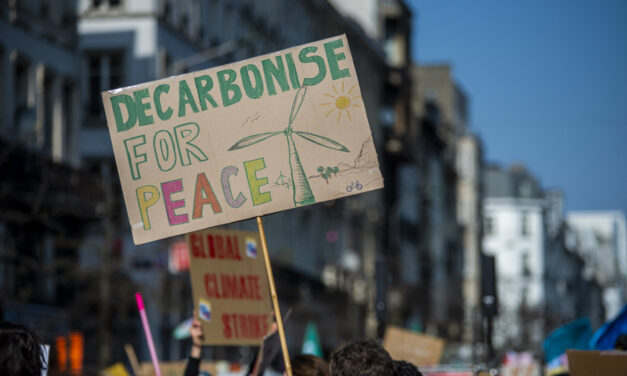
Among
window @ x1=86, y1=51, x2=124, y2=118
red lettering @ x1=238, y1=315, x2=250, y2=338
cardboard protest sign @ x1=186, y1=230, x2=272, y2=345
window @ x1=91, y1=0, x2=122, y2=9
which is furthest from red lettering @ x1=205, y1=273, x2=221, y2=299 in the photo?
window @ x1=91, y1=0, x2=122, y2=9

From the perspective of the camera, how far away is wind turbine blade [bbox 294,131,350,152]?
8.34m

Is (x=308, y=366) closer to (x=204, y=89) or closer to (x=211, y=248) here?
(x=204, y=89)

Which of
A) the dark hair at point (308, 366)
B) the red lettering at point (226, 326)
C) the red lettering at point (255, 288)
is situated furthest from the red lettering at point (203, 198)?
the red lettering at point (255, 288)

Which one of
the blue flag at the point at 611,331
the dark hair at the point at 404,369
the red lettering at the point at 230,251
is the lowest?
the blue flag at the point at 611,331

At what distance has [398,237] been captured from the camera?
73.4 meters

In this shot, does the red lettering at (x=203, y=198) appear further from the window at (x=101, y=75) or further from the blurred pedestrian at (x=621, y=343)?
the window at (x=101, y=75)

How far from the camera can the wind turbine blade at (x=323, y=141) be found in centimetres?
834

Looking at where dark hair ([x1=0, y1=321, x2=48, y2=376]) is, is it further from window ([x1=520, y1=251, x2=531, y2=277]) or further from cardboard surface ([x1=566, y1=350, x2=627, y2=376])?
window ([x1=520, y1=251, x2=531, y2=277])

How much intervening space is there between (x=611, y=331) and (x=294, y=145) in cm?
306

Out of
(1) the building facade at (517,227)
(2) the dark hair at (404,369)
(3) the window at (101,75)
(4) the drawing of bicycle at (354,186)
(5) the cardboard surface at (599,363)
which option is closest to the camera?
(2) the dark hair at (404,369)

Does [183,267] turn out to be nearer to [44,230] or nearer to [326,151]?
[44,230]

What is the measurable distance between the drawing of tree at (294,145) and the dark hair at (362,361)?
194 centimetres

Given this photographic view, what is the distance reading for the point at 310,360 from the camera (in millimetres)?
8312

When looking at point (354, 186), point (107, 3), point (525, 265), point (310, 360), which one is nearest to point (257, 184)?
point (354, 186)
